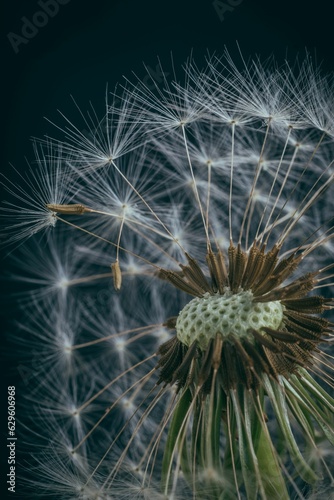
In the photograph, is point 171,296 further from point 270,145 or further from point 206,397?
point 206,397

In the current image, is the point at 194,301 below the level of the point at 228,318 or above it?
above

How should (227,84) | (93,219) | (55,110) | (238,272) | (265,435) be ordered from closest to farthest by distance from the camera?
(265,435) → (238,272) → (227,84) → (93,219) → (55,110)

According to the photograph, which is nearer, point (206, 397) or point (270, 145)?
point (206, 397)

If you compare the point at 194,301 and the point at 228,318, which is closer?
the point at 228,318

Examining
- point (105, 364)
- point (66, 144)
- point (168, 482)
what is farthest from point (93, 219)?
point (168, 482)
